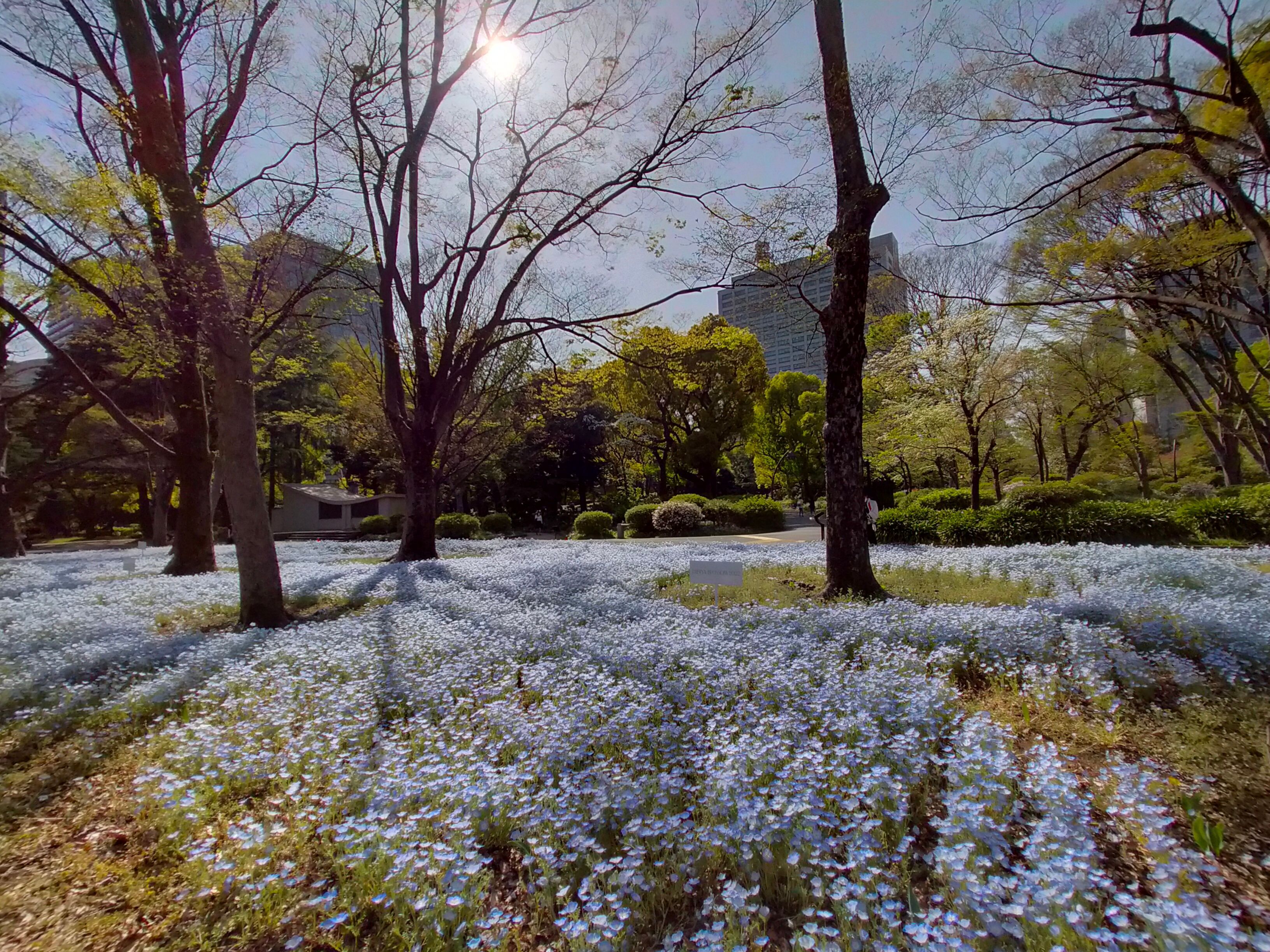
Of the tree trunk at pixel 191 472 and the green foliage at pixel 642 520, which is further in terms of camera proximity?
the green foliage at pixel 642 520

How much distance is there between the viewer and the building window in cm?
3588

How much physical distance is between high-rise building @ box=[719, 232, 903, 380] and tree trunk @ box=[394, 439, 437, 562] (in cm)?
752

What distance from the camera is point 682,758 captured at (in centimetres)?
294

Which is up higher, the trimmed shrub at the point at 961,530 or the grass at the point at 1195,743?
the trimmed shrub at the point at 961,530

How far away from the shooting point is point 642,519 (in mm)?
24922

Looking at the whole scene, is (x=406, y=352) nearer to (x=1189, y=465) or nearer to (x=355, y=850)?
(x=355, y=850)

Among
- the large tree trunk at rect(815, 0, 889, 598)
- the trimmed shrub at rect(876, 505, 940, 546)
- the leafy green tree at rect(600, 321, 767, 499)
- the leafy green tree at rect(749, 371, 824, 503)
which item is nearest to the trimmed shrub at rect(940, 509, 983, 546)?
the trimmed shrub at rect(876, 505, 940, 546)

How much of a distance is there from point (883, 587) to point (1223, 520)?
31.5 feet

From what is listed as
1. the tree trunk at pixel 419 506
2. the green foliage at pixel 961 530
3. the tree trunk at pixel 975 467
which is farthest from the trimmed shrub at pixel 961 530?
the tree trunk at pixel 419 506

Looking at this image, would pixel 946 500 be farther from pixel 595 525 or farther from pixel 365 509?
pixel 365 509

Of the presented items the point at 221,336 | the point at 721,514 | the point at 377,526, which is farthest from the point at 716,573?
the point at 377,526

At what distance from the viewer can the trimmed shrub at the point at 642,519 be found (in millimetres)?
24859

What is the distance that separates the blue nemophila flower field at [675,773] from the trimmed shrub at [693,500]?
18618mm

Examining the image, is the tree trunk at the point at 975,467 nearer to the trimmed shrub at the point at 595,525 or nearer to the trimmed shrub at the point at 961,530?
the trimmed shrub at the point at 961,530
